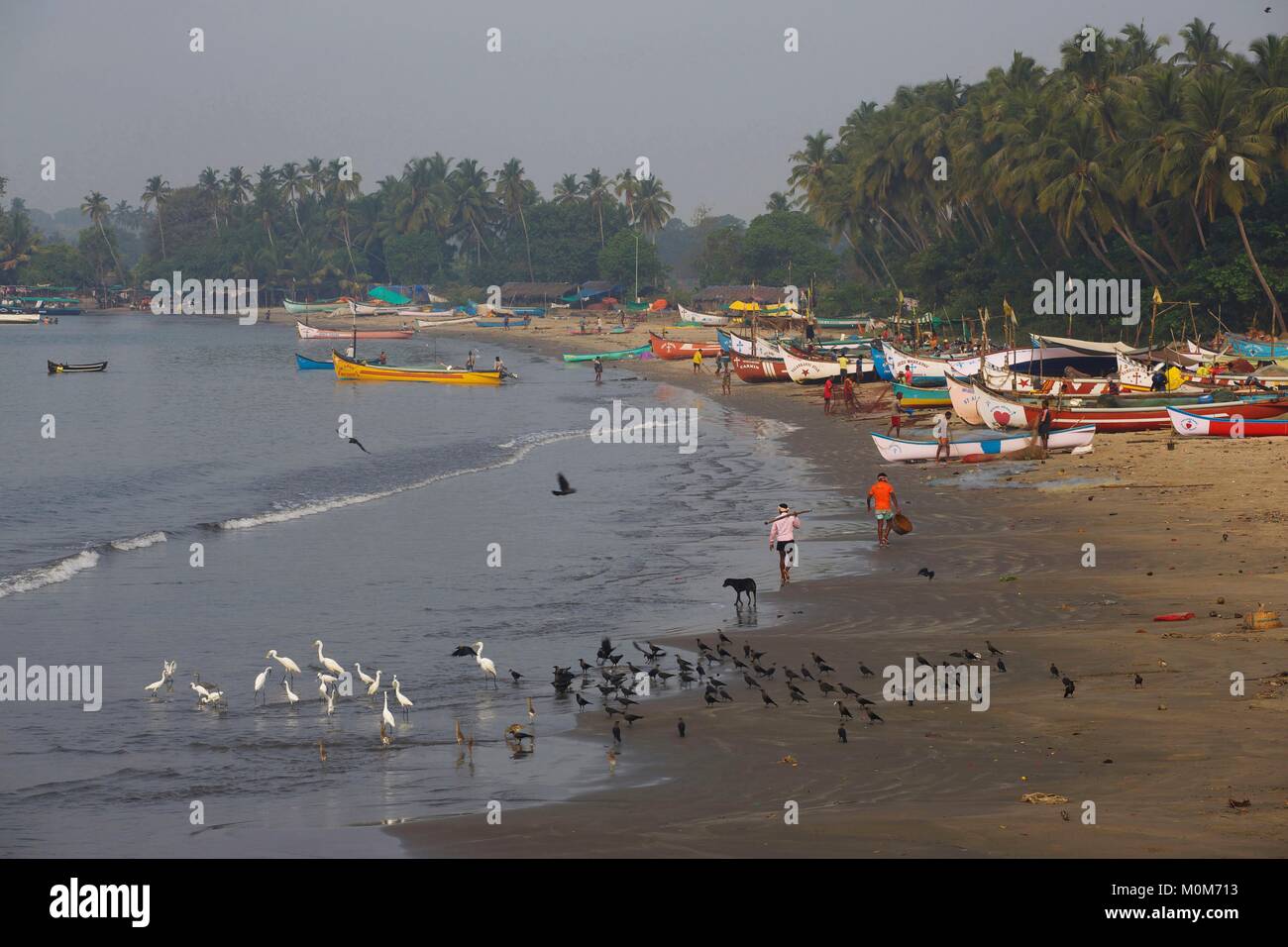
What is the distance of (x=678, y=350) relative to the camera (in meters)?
84.9

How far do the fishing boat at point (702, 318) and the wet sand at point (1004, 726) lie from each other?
3549 inches

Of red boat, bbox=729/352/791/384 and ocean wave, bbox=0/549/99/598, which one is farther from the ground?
red boat, bbox=729/352/791/384

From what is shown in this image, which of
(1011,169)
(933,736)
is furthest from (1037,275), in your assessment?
(933,736)

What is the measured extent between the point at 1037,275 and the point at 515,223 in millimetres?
105007

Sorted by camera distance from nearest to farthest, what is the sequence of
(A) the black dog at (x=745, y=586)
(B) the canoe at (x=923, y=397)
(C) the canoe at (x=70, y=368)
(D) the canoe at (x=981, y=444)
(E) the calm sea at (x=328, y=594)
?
1. (E) the calm sea at (x=328, y=594)
2. (A) the black dog at (x=745, y=586)
3. (D) the canoe at (x=981, y=444)
4. (B) the canoe at (x=923, y=397)
5. (C) the canoe at (x=70, y=368)

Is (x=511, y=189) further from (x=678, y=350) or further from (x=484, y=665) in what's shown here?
(x=484, y=665)

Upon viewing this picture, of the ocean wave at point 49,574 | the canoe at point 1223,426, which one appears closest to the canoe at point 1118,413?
the canoe at point 1223,426

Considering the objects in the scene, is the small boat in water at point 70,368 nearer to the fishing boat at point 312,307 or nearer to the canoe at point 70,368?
the canoe at point 70,368

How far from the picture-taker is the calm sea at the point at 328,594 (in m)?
12.6

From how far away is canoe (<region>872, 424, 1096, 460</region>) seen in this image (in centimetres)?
3362

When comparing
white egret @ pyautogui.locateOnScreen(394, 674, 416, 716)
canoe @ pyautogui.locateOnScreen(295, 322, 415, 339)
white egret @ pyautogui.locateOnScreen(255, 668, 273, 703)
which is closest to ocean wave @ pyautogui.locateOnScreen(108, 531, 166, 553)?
white egret @ pyautogui.locateOnScreen(255, 668, 273, 703)

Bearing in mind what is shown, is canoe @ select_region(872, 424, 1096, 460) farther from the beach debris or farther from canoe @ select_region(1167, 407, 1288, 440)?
the beach debris

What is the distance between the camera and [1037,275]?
74.3 m

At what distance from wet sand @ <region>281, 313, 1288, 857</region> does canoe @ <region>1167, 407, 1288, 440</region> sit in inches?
357
